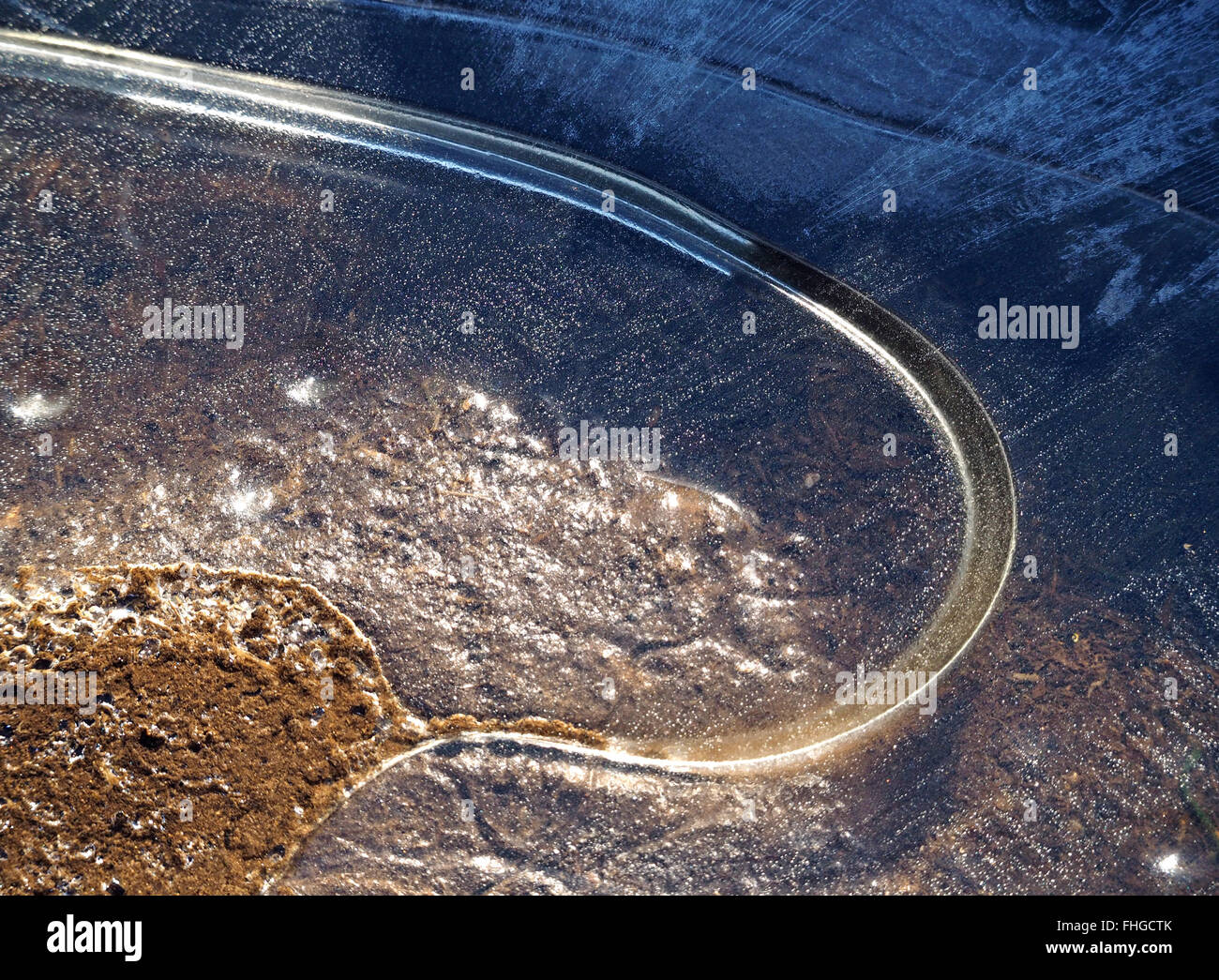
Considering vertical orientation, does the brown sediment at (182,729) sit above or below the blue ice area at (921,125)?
below

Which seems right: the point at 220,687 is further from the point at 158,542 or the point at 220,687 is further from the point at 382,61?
the point at 382,61

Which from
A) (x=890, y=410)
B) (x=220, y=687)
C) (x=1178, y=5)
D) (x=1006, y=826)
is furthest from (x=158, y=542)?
(x=1178, y=5)

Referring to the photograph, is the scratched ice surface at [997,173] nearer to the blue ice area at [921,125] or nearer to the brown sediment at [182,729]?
the blue ice area at [921,125]

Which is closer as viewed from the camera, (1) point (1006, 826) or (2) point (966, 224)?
(1) point (1006, 826)

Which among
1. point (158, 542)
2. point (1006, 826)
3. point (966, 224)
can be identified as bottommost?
Answer: point (1006, 826)

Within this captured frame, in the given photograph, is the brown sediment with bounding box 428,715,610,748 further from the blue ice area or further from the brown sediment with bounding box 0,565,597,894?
the blue ice area

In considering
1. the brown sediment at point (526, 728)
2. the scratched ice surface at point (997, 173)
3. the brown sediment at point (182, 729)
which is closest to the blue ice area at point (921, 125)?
the scratched ice surface at point (997, 173)

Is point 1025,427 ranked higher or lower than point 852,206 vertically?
lower
